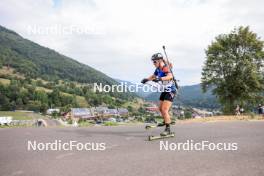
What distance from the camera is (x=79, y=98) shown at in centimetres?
19712

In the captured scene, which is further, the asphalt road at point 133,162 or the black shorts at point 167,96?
the black shorts at point 167,96

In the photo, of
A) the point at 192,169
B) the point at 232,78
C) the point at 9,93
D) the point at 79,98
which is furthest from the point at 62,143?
the point at 79,98

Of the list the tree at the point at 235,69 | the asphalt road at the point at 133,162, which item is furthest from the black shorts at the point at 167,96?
the tree at the point at 235,69

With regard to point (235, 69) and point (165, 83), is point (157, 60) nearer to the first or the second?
point (165, 83)

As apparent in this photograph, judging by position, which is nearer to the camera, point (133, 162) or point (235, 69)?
point (133, 162)

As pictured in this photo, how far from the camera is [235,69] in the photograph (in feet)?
147

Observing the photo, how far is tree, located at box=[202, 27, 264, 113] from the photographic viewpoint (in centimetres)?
4344

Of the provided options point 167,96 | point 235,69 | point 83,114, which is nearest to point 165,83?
point 167,96

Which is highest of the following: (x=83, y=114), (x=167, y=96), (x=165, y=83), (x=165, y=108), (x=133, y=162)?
(x=165, y=83)

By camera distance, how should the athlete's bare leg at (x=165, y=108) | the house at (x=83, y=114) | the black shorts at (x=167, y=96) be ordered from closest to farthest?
the athlete's bare leg at (x=165, y=108)
the black shorts at (x=167, y=96)
the house at (x=83, y=114)

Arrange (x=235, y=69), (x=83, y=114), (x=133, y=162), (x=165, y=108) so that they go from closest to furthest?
(x=133, y=162) < (x=165, y=108) < (x=235, y=69) < (x=83, y=114)

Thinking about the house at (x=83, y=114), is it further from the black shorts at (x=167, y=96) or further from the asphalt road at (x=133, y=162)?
the asphalt road at (x=133, y=162)

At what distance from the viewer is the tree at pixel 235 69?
43.4m

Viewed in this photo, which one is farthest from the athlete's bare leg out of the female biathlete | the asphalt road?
the asphalt road
